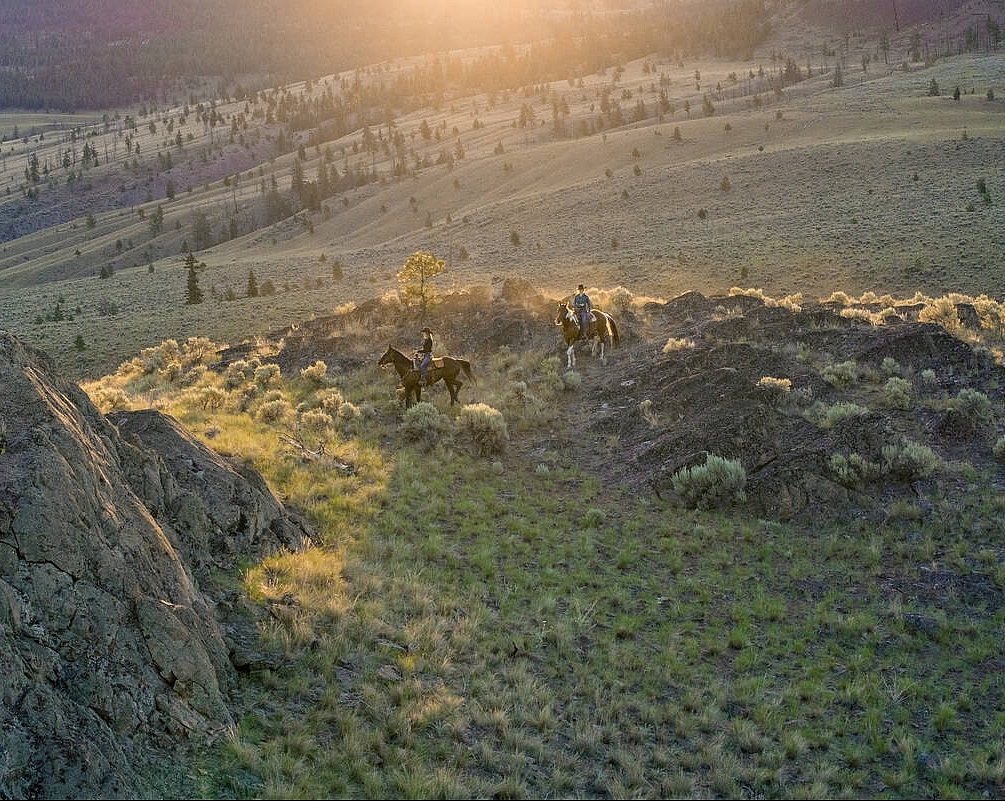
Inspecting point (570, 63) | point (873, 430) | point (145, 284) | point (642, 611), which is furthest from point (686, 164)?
point (570, 63)

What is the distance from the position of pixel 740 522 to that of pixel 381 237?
72.9m

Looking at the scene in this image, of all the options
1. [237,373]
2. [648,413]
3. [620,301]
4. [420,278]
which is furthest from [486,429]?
[420,278]

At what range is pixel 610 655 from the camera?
26.9 feet

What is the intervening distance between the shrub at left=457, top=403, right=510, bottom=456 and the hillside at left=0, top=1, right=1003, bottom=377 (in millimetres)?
22739

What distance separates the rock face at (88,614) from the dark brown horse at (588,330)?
15.3m

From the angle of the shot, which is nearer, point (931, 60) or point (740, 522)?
point (740, 522)

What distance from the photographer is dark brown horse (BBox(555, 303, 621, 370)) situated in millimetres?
21766

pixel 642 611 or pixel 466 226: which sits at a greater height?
pixel 466 226

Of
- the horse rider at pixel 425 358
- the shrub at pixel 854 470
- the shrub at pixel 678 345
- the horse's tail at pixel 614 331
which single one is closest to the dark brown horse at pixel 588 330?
the horse's tail at pixel 614 331

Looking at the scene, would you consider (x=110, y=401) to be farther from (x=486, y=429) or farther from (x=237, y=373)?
(x=486, y=429)

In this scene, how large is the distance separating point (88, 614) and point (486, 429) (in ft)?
35.6

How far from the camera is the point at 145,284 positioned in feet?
Result: 219

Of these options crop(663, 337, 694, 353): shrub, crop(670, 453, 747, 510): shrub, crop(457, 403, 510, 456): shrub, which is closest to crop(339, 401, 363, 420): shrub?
crop(457, 403, 510, 456): shrub

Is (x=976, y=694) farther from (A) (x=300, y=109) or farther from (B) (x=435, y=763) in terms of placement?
(A) (x=300, y=109)
